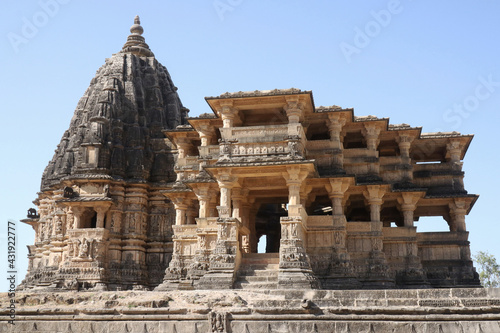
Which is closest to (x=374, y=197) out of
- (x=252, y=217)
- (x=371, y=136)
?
(x=371, y=136)

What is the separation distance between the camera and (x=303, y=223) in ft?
76.3

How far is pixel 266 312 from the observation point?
15.4 meters

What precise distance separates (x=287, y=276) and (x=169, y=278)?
749 centimetres

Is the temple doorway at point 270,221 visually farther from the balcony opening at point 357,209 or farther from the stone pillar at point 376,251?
the stone pillar at point 376,251

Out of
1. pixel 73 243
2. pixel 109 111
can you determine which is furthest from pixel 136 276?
pixel 109 111

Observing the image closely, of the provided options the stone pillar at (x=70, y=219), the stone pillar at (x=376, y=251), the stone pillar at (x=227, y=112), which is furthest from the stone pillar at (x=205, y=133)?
the stone pillar at (x=70, y=219)

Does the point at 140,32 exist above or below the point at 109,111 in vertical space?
above

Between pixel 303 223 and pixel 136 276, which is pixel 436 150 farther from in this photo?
pixel 136 276

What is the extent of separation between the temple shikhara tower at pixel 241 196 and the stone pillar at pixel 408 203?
6 centimetres

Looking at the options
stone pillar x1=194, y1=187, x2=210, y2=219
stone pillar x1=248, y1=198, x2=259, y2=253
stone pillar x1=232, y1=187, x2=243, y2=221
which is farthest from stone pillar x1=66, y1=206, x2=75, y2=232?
stone pillar x1=232, y1=187, x2=243, y2=221

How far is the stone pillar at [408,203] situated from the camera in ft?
86.3

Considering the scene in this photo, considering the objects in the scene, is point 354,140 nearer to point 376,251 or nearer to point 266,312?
point 376,251

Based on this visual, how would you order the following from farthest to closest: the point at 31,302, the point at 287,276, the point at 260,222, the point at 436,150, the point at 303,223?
the point at 260,222 → the point at 436,150 → the point at 303,223 → the point at 287,276 → the point at 31,302

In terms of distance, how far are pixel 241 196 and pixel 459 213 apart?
33.1 feet
